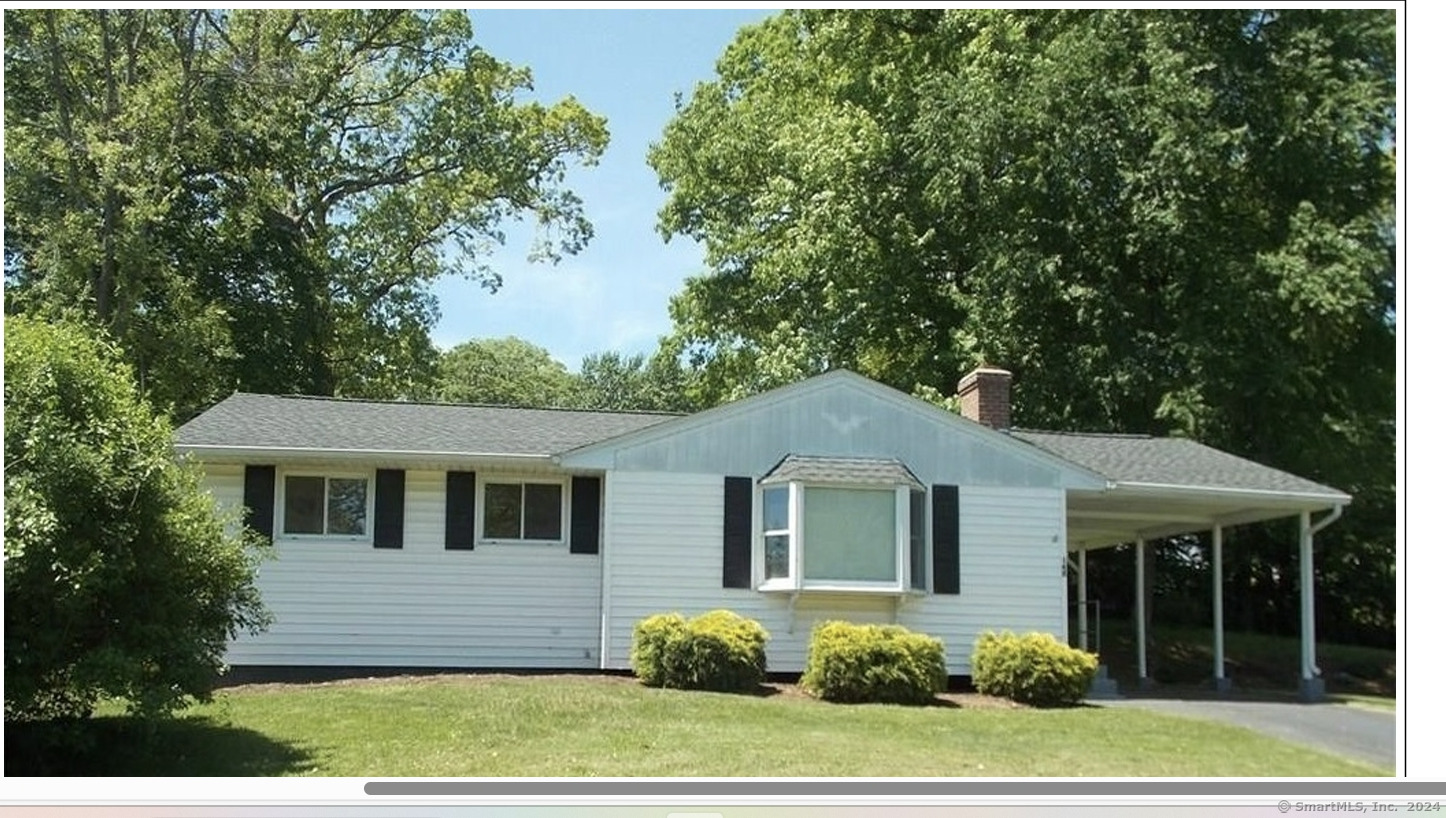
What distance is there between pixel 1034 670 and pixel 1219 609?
2.03 m

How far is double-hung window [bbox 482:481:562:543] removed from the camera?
1062cm

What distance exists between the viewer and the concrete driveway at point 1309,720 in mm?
6922

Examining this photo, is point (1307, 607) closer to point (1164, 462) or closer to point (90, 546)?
point (1164, 462)

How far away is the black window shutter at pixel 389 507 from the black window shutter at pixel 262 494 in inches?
30.2

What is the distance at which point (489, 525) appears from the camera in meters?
10.6

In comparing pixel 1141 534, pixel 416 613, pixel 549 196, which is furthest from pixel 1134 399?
pixel 416 613

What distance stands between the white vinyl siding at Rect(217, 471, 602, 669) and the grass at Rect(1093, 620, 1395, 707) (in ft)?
14.5

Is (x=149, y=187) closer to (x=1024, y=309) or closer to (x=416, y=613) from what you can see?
(x=416, y=613)

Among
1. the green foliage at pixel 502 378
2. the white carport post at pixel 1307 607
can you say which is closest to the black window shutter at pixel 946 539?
the white carport post at pixel 1307 607

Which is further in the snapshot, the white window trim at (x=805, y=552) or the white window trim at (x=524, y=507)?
the white window trim at (x=524, y=507)

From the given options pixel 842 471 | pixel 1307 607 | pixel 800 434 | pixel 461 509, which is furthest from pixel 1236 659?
pixel 461 509

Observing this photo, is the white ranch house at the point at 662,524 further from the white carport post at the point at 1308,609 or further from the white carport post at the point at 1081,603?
the white carport post at the point at 1081,603

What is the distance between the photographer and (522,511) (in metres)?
10.7

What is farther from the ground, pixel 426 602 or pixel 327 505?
pixel 327 505
